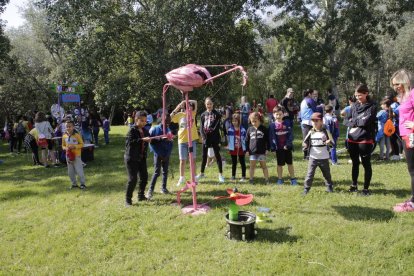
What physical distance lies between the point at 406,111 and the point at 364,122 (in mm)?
1080

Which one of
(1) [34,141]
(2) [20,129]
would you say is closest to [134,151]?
(1) [34,141]

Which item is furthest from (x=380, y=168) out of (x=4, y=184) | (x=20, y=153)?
(x=20, y=153)

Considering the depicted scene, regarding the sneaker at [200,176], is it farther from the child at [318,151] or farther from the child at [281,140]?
the child at [318,151]

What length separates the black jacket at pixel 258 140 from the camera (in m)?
7.34

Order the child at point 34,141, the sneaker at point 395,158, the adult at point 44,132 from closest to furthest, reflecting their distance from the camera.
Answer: the sneaker at point 395,158 < the adult at point 44,132 < the child at point 34,141

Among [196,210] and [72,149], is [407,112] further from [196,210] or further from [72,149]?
[72,149]

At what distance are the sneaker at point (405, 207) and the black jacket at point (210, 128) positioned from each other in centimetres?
389

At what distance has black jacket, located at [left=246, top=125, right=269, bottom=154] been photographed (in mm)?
7336

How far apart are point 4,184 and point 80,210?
13.7ft

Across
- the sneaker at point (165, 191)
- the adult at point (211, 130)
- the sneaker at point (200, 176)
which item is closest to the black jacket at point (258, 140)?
the adult at point (211, 130)

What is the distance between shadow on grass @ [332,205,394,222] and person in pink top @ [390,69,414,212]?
0.26 m

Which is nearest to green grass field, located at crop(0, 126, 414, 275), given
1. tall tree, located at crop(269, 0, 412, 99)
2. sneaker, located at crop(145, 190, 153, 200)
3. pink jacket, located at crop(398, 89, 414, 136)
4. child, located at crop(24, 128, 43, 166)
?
sneaker, located at crop(145, 190, 153, 200)

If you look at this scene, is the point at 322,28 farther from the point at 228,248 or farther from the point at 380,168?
the point at 228,248

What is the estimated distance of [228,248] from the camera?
14.9 ft
